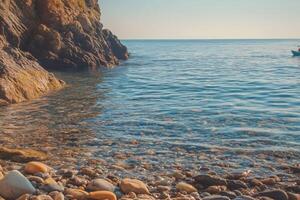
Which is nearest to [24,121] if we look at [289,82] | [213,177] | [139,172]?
[139,172]

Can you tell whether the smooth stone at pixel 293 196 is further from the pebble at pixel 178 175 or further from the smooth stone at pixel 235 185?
the pebble at pixel 178 175

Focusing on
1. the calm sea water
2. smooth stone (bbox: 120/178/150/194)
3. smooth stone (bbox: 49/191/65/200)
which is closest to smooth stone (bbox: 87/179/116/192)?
smooth stone (bbox: 120/178/150/194)

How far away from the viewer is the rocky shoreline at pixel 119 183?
7020mm

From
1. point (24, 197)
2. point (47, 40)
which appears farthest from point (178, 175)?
point (47, 40)

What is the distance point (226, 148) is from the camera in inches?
449

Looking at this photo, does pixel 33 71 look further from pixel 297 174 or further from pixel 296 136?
pixel 297 174

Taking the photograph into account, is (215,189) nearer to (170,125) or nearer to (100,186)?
(100,186)

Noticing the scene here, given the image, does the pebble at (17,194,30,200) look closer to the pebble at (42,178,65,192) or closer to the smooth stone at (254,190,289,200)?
the pebble at (42,178,65,192)

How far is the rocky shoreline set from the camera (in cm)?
702

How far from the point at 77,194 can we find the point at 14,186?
1101 millimetres

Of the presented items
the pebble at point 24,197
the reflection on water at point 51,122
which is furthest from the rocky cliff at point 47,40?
the pebble at point 24,197

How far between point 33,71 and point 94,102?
5.62m

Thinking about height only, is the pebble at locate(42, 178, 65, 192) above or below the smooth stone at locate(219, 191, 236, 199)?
above

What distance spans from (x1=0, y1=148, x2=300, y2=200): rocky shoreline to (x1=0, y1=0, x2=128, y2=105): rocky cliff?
12921mm
